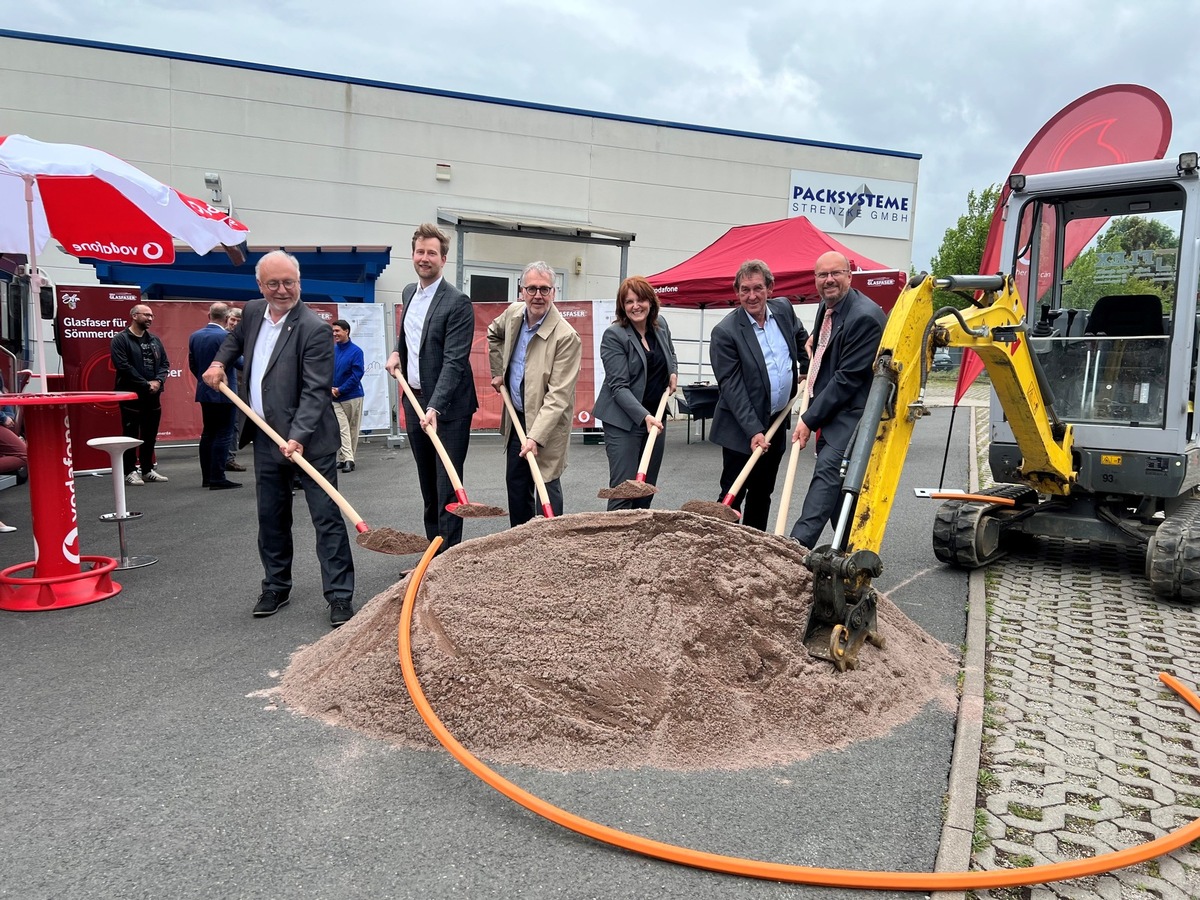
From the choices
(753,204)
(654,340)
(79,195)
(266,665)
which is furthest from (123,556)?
(753,204)

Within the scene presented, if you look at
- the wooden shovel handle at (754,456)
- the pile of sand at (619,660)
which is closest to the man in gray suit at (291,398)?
the pile of sand at (619,660)

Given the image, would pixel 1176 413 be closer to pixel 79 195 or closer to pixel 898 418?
pixel 898 418

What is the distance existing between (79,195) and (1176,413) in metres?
8.17

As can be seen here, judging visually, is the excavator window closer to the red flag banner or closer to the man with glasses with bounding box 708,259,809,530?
the red flag banner

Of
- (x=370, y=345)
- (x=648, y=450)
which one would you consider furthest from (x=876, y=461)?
(x=370, y=345)

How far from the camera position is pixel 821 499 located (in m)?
4.50

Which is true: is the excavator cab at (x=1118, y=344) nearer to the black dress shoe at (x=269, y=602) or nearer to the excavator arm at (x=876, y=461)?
the excavator arm at (x=876, y=461)

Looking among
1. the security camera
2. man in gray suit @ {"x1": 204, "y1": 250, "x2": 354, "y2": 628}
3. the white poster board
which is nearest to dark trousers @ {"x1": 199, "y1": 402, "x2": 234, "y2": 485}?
the white poster board

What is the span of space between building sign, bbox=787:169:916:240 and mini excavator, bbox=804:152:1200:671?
11999 mm

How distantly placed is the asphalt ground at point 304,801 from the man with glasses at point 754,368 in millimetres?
1428

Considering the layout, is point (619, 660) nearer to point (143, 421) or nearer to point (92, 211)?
point (92, 211)

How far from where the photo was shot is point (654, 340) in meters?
5.23

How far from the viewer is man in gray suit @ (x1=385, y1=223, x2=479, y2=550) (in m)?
4.82

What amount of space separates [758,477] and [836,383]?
3.03 ft
